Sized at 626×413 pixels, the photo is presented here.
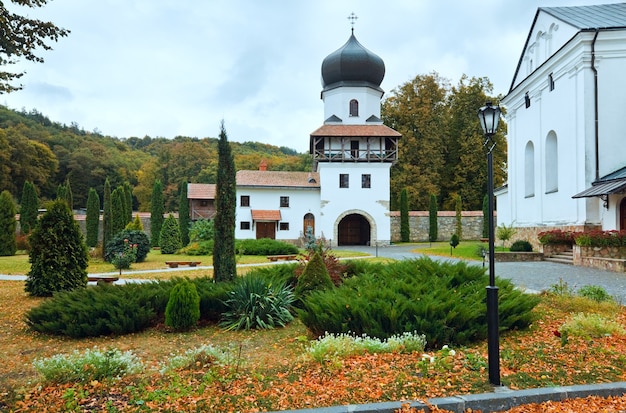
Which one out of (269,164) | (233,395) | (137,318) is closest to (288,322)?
(137,318)

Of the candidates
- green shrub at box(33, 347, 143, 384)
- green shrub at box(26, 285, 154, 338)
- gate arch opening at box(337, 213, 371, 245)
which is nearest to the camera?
green shrub at box(33, 347, 143, 384)

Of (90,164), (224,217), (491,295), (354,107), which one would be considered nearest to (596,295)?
(491,295)

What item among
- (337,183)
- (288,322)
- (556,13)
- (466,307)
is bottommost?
(288,322)

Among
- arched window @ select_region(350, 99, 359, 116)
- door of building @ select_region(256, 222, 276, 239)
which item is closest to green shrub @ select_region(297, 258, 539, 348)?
door of building @ select_region(256, 222, 276, 239)

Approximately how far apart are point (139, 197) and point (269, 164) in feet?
48.7

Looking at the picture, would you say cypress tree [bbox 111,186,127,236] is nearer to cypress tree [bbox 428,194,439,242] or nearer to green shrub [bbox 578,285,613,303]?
cypress tree [bbox 428,194,439,242]

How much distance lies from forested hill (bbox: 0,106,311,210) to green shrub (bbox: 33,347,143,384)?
4103 cm

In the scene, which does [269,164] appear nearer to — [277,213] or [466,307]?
[277,213]

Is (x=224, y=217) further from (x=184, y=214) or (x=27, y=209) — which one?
(x=27, y=209)

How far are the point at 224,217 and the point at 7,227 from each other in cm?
2124

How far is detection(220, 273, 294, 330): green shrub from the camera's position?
672 centimetres

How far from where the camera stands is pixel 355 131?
2994 centimetres

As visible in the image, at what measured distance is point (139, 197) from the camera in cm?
4859

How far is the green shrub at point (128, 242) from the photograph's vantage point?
19016mm
